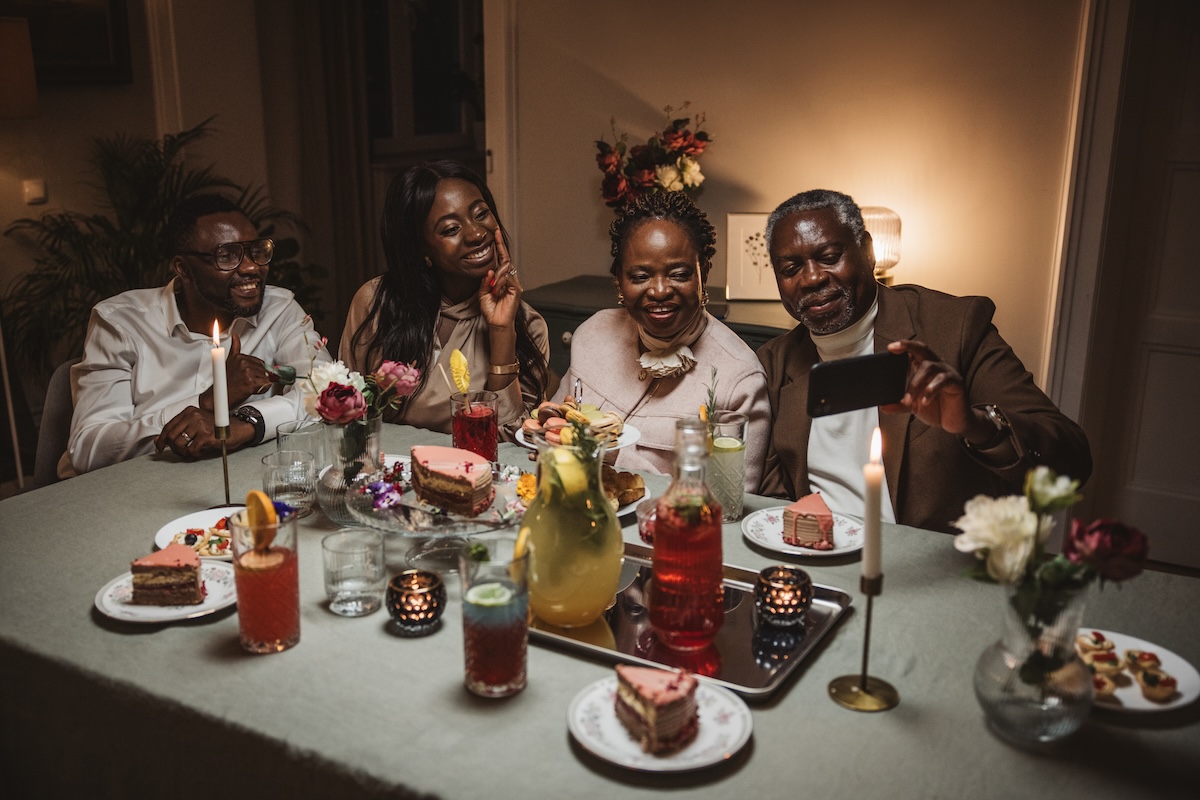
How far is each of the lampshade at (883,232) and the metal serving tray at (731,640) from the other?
6.30ft

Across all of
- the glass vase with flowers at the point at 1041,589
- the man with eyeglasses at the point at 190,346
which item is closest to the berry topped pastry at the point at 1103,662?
the glass vase with flowers at the point at 1041,589

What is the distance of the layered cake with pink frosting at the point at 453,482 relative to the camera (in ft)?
5.21

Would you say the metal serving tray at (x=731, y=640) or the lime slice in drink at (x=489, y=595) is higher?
the lime slice in drink at (x=489, y=595)

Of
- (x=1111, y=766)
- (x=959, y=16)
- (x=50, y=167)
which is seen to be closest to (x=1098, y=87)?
(x=959, y=16)

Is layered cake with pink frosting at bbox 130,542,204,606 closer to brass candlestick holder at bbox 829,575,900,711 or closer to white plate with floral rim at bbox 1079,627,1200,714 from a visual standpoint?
brass candlestick holder at bbox 829,575,900,711

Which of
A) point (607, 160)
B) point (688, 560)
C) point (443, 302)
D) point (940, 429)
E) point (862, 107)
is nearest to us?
point (688, 560)

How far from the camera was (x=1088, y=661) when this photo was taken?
1.24m

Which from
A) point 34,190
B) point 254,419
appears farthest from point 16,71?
point 254,419

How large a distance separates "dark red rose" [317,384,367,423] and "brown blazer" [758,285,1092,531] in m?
0.94

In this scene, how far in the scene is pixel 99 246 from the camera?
411 centimetres

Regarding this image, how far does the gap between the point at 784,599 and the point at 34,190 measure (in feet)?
12.8

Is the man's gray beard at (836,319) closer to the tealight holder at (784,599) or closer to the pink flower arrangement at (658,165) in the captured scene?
the tealight holder at (784,599)

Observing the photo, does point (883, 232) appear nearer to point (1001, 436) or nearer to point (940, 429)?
point (940, 429)

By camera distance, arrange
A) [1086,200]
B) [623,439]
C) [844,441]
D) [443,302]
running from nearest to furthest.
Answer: [623,439]
[844,441]
[443,302]
[1086,200]
